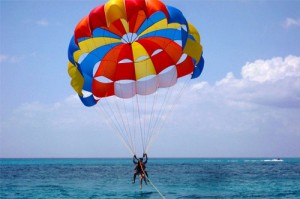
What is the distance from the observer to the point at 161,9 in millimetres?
13242

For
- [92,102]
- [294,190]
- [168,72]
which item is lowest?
[294,190]

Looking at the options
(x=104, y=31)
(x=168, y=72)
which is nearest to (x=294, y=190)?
(x=168, y=72)

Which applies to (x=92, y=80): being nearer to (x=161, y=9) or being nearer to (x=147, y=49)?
(x=147, y=49)

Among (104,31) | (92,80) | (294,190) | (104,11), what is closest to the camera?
(104,11)

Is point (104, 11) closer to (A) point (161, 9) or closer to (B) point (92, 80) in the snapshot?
(A) point (161, 9)

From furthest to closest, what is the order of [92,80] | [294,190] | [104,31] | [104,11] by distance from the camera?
1. [294,190]
2. [92,80]
3. [104,31]
4. [104,11]

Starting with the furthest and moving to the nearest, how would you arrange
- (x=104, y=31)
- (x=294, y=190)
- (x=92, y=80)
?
(x=294, y=190) < (x=92, y=80) < (x=104, y=31)

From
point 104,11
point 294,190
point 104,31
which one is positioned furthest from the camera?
point 294,190

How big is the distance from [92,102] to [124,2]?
14.6 ft

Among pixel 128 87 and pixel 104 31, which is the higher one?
pixel 104 31

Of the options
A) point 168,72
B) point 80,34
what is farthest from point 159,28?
point 80,34

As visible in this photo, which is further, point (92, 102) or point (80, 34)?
point (92, 102)

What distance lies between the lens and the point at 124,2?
13.0 metres

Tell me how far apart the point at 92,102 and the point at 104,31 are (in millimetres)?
3019
